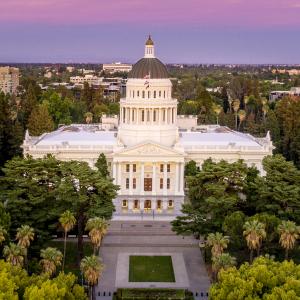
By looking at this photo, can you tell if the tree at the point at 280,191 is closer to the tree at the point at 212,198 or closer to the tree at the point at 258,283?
the tree at the point at 212,198

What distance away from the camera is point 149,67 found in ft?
282

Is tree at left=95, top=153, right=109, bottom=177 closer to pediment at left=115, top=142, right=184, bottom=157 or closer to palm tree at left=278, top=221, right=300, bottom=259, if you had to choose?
pediment at left=115, top=142, right=184, bottom=157

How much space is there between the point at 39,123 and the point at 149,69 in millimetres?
33694

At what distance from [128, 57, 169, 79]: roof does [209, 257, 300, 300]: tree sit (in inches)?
1855

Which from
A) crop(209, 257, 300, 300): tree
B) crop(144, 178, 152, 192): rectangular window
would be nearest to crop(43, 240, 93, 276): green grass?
crop(144, 178, 152, 192): rectangular window

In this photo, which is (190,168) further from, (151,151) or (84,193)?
(84,193)

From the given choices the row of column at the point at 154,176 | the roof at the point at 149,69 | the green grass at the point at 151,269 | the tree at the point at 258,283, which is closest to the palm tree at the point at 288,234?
the tree at the point at 258,283

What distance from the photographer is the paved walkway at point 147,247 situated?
179ft

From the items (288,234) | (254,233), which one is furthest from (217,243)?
(288,234)

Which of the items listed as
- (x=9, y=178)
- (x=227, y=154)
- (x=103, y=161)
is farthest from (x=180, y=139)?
(x=9, y=178)

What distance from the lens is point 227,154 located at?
84.9 m

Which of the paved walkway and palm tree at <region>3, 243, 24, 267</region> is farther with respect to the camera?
the paved walkway

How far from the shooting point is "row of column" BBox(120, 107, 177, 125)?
3425 inches

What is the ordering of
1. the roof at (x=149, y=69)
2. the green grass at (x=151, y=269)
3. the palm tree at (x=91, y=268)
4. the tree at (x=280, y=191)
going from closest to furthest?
the palm tree at (x=91, y=268) → the green grass at (x=151, y=269) → the tree at (x=280, y=191) → the roof at (x=149, y=69)
